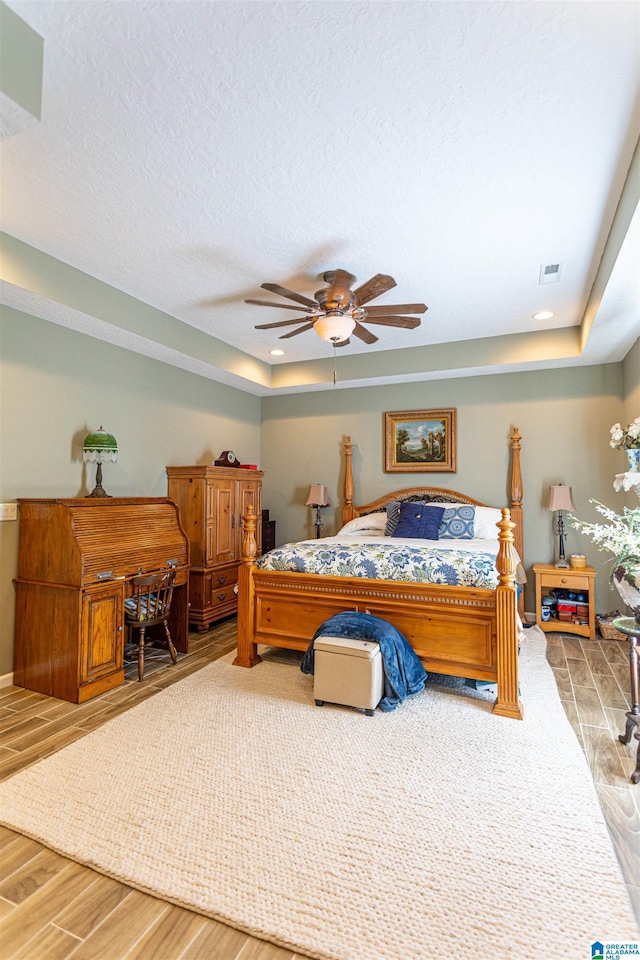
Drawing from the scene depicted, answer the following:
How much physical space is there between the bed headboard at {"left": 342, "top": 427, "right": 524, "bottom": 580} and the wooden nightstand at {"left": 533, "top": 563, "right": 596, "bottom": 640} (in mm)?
394

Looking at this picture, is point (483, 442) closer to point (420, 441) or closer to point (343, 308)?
point (420, 441)

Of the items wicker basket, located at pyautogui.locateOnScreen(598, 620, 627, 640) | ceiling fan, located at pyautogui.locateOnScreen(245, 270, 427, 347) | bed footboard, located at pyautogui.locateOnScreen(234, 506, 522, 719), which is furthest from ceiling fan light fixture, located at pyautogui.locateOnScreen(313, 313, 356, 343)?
wicker basket, located at pyautogui.locateOnScreen(598, 620, 627, 640)

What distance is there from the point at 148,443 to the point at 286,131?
3136 millimetres

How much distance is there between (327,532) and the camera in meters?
5.99

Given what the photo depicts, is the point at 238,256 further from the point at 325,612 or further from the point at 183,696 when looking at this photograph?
the point at 183,696

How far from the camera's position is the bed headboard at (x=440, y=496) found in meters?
Result: 4.93

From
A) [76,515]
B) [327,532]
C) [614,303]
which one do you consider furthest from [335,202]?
[327,532]

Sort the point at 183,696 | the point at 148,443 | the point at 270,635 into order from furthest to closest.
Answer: the point at 148,443
the point at 270,635
the point at 183,696

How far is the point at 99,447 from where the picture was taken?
366 centimetres

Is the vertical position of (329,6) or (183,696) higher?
(329,6)

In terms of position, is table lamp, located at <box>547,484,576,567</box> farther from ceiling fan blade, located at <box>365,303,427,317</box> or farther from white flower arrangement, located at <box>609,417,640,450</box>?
ceiling fan blade, located at <box>365,303,427,317</box>

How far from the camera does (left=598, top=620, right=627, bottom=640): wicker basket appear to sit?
14.0 ft

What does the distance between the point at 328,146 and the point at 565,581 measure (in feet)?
13.4

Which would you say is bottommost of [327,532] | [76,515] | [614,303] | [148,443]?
[327,532]
